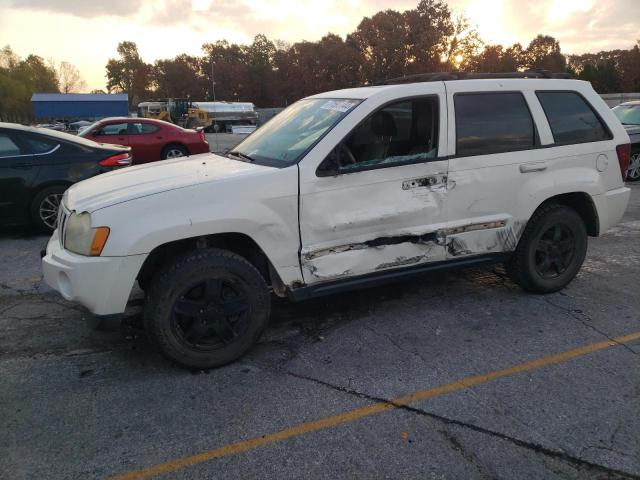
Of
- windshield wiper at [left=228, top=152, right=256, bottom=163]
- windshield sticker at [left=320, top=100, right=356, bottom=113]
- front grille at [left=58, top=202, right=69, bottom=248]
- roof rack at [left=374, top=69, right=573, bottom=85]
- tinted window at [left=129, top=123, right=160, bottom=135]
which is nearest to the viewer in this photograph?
front grille at [left=58, top=202, right=69, bottom=248]

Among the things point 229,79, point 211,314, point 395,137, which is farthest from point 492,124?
point 229,79

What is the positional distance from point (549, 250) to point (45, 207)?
20.1 feet

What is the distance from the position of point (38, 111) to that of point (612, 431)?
233 feet

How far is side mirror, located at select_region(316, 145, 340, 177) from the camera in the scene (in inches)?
136

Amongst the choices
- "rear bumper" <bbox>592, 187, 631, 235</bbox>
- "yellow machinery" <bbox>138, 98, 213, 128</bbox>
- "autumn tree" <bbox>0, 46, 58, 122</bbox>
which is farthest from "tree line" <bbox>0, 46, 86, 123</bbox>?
"rear bumper" <bbox>592, 187, 631, 235</bbox>

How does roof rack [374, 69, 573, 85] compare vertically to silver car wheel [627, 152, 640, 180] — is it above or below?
above

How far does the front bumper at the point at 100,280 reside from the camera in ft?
9.90

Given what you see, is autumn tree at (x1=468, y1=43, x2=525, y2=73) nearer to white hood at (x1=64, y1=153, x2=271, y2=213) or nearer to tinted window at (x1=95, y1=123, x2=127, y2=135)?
tinted window at (x1=95, y1=123, x2=127, y2=135)

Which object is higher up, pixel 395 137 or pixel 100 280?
pixel 395 137

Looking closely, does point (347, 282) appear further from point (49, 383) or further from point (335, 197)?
point (49, 383)

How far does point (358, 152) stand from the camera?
3764 millimetres

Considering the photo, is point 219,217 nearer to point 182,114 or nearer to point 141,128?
point 141,128

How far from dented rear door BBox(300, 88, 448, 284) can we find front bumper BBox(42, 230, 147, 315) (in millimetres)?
1140

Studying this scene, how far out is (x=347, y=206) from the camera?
353 cm
